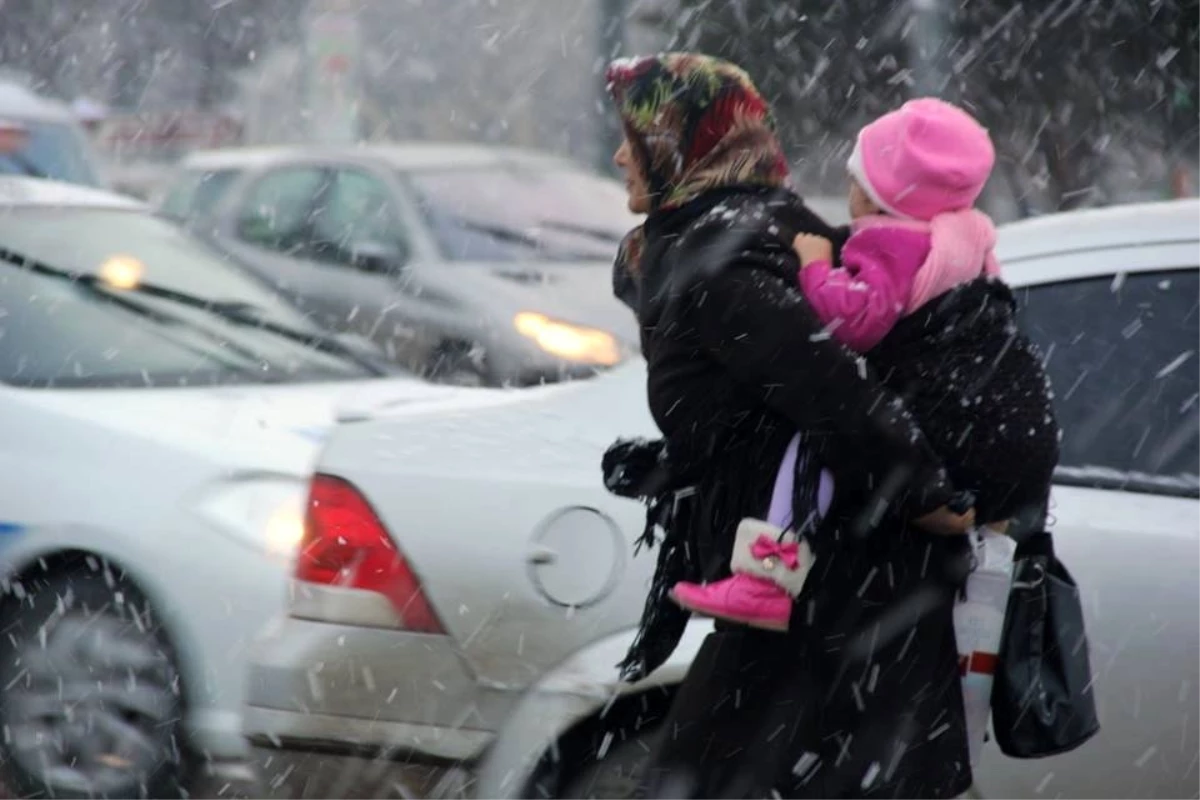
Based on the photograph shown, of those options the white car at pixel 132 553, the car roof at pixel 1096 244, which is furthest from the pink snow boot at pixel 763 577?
the white car at pixel 132 553

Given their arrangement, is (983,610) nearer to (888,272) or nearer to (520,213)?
(888,272)

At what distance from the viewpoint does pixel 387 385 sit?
620cm

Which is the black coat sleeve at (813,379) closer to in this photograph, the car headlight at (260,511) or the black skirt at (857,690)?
the black skirt at (857,690)

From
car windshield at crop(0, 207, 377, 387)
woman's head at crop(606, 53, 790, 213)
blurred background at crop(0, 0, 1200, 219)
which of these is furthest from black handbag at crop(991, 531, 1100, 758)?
blurred background at crop(0, 0, 1200, 219)

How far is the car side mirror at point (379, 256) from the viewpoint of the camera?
11.0 meters

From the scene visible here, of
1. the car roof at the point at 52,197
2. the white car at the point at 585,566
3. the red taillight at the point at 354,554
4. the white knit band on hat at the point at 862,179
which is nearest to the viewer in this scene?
the white knit band on hat at the point at 862,179

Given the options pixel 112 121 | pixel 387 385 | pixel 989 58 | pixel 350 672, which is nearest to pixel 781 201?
pixel 350 672

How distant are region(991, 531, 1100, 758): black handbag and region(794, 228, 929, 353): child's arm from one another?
445 millimetres

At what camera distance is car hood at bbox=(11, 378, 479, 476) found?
5.41 meters

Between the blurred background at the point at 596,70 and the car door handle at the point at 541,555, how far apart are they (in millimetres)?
8716

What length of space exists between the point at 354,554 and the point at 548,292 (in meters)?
6.62

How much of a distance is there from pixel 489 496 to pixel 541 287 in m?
6.78

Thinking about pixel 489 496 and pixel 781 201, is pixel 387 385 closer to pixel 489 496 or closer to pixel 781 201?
pixel 489 496

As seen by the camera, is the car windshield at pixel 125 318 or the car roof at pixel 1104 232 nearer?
A: the car roof at pixel 1104 232
